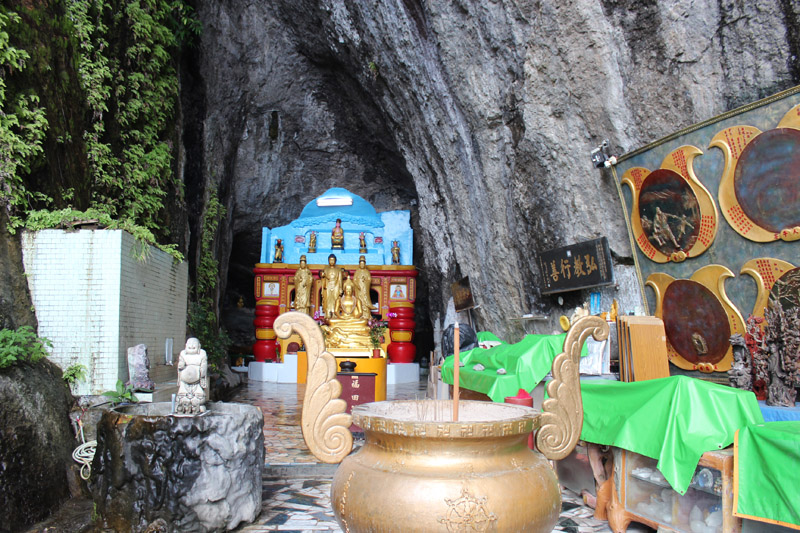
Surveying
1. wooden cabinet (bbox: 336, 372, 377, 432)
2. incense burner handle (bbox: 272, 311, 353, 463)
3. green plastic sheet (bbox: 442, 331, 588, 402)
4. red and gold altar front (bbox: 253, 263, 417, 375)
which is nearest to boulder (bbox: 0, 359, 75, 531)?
incense burner handle (bbox: 272, 311, 353, 463)

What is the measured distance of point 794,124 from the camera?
3.91 m

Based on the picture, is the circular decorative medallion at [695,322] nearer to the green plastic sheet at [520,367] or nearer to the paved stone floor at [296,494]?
the green plastic sheet at [520,367]

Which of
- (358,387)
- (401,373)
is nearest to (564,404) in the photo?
(358,387)

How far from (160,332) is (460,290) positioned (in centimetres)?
542

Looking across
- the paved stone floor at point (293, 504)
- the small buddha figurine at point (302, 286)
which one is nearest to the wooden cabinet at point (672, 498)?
the paved stone floor at point (293, 504)

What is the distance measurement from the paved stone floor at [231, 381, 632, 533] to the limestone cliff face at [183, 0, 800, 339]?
3.07 metres

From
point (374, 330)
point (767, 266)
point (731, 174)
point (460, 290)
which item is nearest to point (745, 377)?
point (767, 266)

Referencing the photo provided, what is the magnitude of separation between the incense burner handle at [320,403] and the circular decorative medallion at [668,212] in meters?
4.12

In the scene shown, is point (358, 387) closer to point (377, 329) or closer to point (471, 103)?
point (471, 103)

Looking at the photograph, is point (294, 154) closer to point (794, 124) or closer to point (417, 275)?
point (417, 275)

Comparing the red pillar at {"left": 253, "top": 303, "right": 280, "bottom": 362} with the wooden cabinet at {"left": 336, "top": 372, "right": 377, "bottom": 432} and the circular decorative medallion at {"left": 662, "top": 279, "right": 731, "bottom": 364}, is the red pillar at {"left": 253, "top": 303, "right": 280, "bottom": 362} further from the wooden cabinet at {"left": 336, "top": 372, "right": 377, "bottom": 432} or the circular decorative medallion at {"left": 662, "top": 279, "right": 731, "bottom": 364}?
the circular decorative medallion at {"left": 662, "top": 279, "right": 731, "bottom": 364}

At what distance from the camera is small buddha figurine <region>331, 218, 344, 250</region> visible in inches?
610

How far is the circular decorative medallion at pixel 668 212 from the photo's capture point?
4934 mm

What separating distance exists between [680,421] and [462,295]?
7.25m
